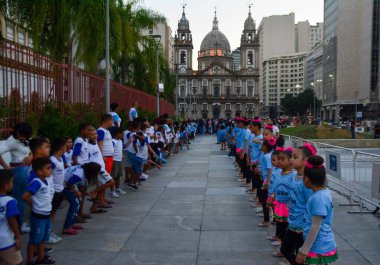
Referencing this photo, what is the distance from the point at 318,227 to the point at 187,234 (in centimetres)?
352

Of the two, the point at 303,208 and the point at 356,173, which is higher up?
the point at 303,208

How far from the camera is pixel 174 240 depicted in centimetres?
705

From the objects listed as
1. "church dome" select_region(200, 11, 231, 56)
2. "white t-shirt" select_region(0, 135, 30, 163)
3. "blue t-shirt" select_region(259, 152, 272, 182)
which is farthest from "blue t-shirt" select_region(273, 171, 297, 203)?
"church dome" select_region(200, 11, 231, 56)

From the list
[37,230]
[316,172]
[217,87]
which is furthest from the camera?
Result: [217,87]

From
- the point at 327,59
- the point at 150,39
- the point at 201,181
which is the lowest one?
the point at 201,181

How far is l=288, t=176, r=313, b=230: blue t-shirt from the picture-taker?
4918 millimetres

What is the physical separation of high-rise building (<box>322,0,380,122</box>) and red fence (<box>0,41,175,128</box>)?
230 feet

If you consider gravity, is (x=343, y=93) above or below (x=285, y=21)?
below

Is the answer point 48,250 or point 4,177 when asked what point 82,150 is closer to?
point 48,250

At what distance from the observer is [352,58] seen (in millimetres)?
86562

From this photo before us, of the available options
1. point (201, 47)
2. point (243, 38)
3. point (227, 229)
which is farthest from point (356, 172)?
point (201, 47)

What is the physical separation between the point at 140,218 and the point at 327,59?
96.4m

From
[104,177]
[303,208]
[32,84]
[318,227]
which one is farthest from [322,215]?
[32,84]

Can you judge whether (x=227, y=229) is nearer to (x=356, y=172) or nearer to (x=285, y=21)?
(x=356, y=172)
